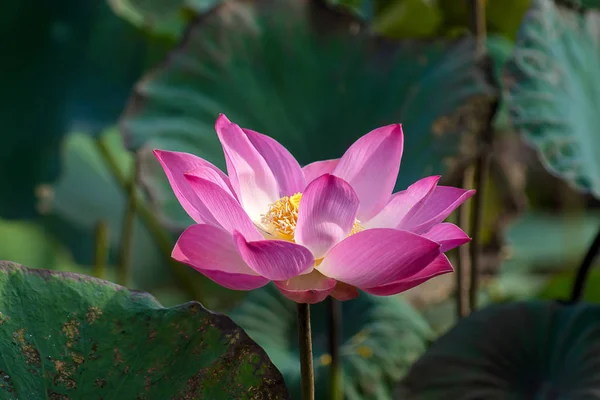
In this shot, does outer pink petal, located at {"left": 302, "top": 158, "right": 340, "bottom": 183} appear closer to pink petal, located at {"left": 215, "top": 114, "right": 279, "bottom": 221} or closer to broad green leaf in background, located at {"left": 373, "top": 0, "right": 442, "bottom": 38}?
pink petal, located at {"left": 215, "top": 114, "right": 279, "bottom": 221}

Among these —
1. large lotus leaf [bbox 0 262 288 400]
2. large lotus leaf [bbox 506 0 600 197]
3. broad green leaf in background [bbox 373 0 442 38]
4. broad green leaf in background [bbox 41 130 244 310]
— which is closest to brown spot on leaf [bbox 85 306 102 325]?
large lotus leaf [bbox 0 262 288 400]

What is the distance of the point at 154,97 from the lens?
3.06 ft

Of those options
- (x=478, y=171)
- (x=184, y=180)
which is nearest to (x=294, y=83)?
(x=478, y=171)

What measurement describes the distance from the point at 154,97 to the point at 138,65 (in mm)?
384

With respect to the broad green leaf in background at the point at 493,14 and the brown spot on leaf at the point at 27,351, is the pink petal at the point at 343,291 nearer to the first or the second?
the brown spot on leaf at the point at 27,351

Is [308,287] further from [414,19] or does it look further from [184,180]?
[414,19]

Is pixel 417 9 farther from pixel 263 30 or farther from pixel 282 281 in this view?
pixel 282 281

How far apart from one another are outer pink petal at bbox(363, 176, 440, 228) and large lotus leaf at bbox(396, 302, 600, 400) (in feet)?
0.77

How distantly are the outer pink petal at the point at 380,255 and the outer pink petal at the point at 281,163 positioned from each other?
127 mm

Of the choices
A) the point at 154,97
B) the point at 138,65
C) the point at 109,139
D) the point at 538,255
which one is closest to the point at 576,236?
the point at 538,255

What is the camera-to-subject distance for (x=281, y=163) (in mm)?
557

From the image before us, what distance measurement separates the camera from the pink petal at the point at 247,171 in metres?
0.50

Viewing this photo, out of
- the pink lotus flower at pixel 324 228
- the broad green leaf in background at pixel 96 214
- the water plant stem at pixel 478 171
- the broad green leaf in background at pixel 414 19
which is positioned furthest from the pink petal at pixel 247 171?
the broad green leaf in background at pixel 96 214

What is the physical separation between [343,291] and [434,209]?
8cm
